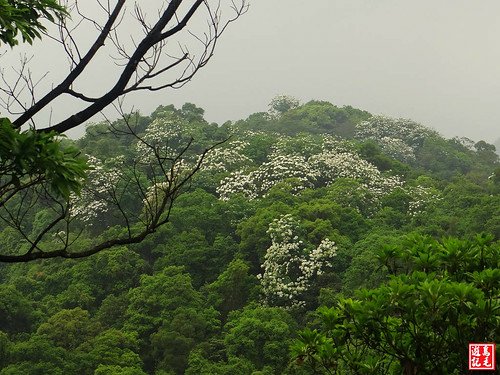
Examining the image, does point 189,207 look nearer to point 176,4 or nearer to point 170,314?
point 170,314

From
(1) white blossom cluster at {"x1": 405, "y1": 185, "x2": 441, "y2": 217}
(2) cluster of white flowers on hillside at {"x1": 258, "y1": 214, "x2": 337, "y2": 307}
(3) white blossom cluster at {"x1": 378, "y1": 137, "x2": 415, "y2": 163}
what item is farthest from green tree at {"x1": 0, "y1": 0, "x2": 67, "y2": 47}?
(3) white blossom cluster at {"x1": 378, "y1": 137, "x2": 415, "y2": 163}

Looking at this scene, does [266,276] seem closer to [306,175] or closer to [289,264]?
[289,264]

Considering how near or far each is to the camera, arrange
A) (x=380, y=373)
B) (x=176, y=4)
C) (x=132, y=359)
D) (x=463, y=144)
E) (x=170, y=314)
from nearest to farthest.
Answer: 1. (x=176, y=4)
2. (x=380, y=373)
3. (x=132, y=359)
4. (x=170, y=314)
5. (x=463, y=144)

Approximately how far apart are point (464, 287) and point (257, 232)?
15190 millimetres

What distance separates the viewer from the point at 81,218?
77.2 feet

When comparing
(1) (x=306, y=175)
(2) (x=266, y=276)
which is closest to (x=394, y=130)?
(1) (x=306, y=175)

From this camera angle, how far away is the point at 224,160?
25.6m

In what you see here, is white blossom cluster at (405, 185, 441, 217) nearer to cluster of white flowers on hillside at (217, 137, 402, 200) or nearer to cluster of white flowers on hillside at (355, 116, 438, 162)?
cluster of white flowers on hillside at (217, 137, 402, 200)

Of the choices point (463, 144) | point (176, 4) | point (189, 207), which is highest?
point (463, 144)

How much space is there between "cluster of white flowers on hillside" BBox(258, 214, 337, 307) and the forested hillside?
5 centimetres

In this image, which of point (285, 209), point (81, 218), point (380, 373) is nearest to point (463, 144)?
point (285, 209)

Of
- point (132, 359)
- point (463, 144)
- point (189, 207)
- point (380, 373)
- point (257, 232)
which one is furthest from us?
point (463, 144)

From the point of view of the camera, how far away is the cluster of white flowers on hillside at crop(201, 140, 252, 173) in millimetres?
25078

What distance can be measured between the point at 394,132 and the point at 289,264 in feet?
75.8
